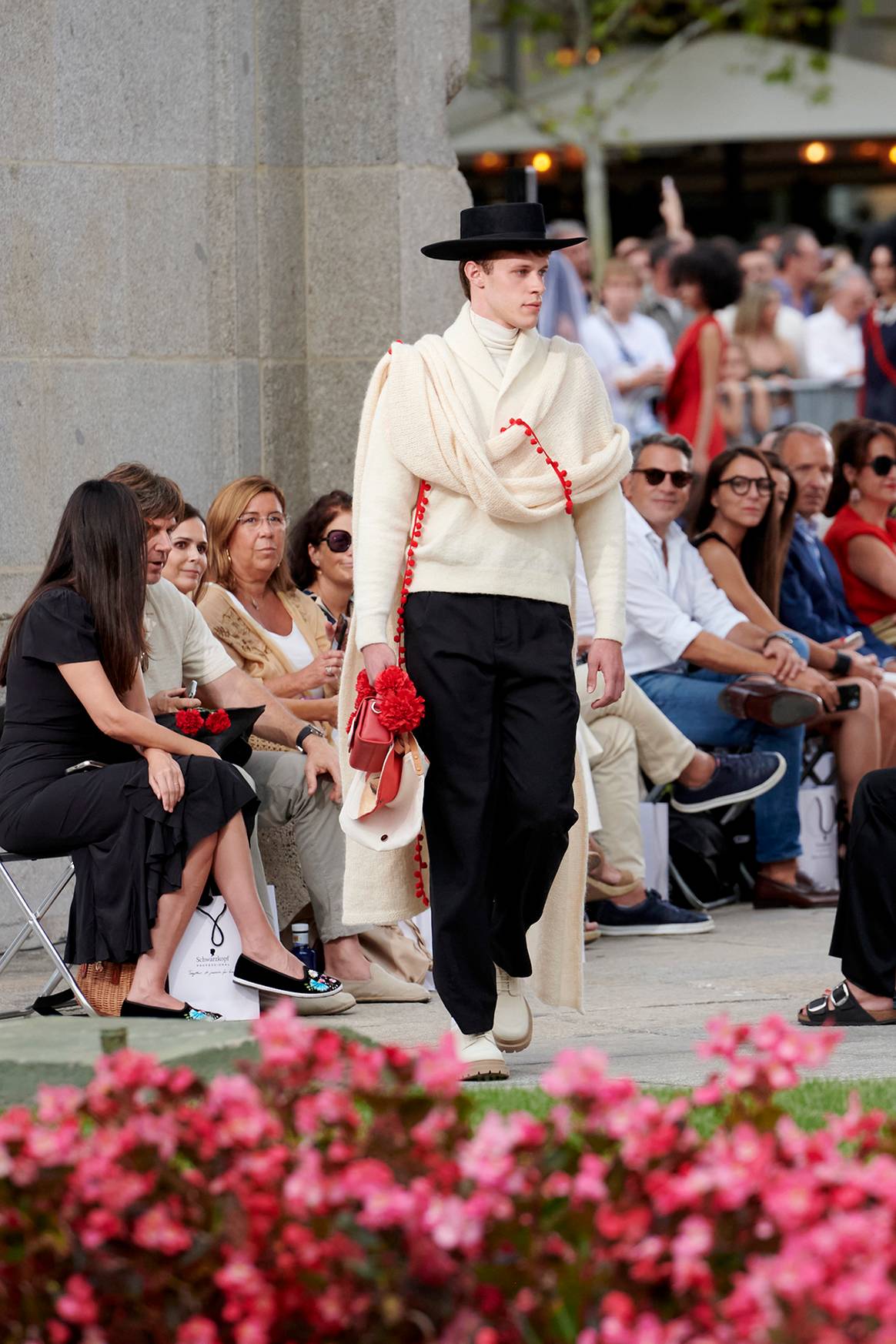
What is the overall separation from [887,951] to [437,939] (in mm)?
1424

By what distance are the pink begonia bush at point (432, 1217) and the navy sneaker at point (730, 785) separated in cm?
579

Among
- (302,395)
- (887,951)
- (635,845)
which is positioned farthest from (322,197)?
(887,951)

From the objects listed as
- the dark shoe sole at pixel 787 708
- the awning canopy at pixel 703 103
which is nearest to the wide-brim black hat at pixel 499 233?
the dark shoe sole at pixel 787 708

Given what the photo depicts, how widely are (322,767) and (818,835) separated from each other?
3.04m

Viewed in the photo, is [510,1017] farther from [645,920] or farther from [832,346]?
[832,346]

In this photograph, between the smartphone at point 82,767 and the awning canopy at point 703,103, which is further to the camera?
the awning canopy at point 703,103

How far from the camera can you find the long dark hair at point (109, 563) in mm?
6199

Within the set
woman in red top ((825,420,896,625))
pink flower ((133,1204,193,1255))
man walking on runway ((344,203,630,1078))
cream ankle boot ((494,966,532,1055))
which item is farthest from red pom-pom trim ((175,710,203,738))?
woman in red top ((825,420,896,625))

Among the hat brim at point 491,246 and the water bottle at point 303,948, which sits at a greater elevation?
the hat brim at point 491,246

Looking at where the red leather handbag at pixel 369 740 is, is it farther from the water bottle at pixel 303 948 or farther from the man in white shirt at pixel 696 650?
the man in white shirt at pixel 696 650

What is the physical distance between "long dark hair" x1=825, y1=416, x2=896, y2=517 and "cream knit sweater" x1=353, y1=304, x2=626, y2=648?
4.91m

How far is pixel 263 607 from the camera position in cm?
771

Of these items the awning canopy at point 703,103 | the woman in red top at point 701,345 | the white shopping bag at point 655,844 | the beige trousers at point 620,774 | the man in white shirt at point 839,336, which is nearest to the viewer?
the beige trousers at point 620,774

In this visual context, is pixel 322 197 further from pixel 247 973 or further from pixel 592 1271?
pixel 592 1271
